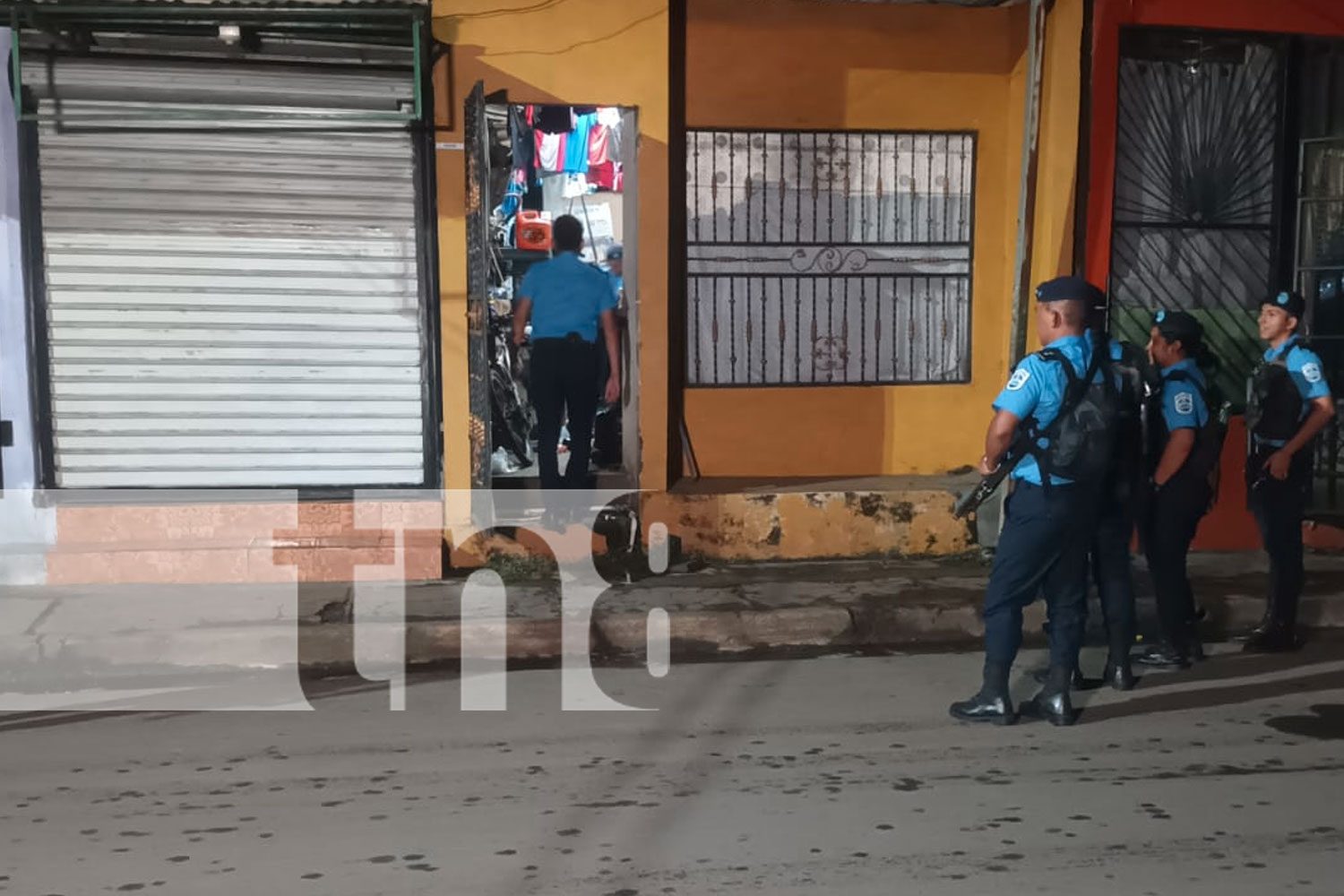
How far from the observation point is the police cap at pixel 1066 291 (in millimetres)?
4902

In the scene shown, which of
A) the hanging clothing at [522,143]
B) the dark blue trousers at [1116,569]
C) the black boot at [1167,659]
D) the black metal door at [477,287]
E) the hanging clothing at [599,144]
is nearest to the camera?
the dark blue trousers at [1116,569]

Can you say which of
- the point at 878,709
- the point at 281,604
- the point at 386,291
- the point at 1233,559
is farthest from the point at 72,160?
the point at 1233,559

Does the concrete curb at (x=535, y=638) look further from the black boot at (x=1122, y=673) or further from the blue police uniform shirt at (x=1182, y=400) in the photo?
the blue police uniform shirt at (x=1182, y=400)

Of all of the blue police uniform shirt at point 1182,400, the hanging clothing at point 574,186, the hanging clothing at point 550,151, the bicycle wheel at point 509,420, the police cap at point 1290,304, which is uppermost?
the hanging clothing at point 550,151

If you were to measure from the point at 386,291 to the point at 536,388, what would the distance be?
1.16 meters

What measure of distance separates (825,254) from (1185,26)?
2.89 m

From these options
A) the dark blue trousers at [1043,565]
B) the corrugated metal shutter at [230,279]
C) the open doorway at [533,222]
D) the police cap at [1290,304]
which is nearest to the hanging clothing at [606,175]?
the open doorway at [533,222]

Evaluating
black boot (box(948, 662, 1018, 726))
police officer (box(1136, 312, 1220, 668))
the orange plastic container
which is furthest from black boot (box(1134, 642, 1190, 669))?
the orange plastic container

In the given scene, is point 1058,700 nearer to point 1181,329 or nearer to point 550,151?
point 1181,329

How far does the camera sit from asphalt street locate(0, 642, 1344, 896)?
3686mm

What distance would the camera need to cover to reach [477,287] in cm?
777

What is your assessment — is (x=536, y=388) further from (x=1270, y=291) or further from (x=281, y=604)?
(x=1270, y=291)

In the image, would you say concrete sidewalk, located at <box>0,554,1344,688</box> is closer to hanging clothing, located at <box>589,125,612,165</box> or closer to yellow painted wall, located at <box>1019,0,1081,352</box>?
yellow painted wall, located at <box>1019,0,1081,352</box>

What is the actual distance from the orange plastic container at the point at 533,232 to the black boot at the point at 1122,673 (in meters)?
6.36
